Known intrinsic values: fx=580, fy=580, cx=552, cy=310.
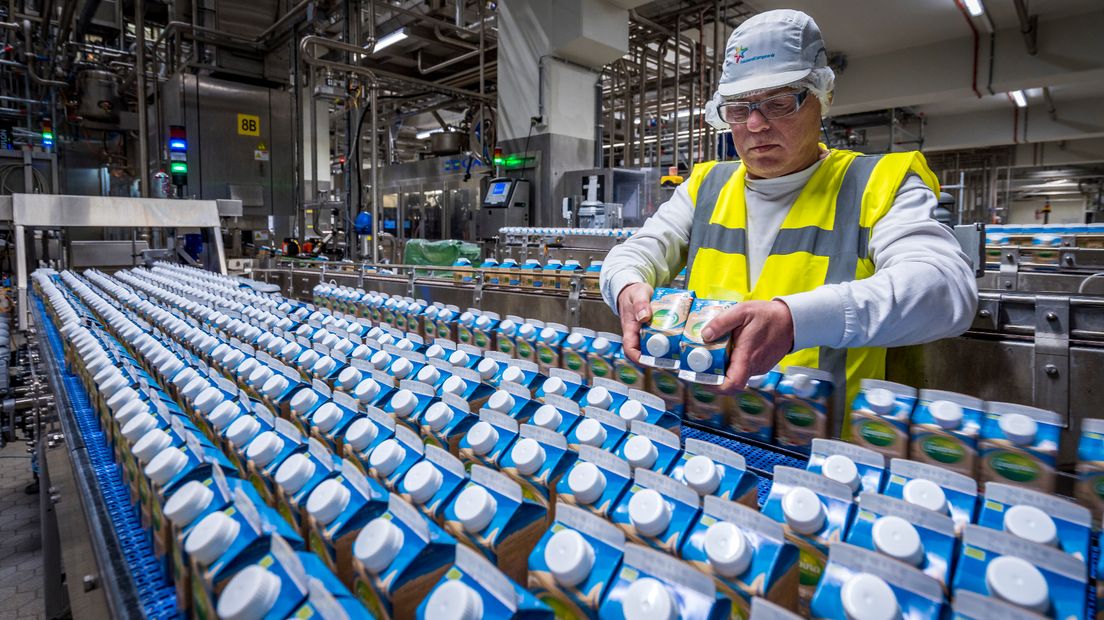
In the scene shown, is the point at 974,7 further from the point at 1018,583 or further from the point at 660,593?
the point at 660,593

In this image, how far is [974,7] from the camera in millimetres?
5887

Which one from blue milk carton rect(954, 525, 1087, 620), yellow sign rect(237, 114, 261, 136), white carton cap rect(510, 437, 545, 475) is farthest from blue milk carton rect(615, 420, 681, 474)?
yellow sign rect(237, 114, 261, 136)

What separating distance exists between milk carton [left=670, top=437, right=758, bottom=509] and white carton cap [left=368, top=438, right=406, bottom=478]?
1.19ft

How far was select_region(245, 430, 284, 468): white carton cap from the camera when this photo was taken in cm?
79

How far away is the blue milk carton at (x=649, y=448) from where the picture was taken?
0.75 metres

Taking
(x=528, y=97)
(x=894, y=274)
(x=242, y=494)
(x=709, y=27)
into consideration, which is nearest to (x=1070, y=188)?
(x=709, y=27)

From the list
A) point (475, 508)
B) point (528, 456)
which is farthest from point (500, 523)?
point (528, 456)

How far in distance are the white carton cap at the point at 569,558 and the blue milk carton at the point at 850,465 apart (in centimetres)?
33

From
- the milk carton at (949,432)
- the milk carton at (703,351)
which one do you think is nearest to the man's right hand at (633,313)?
the milk carton at (703,351)

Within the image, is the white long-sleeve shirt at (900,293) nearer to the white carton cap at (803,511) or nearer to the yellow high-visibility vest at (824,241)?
the yellow high-visibility vest at (824,241)

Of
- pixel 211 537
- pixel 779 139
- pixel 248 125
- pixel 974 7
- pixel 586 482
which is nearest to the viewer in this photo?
pixel 211 537

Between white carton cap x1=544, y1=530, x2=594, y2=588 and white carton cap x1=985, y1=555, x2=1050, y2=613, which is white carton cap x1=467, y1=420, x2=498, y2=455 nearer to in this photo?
white carton cap x1=544, y1=530, x2=594, y2=588

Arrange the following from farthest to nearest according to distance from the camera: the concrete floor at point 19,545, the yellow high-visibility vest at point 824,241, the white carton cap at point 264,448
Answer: the concrete floor at point 19,545
the yellow high-visibility vest at point 824,241
the white carton cap at point 264,448

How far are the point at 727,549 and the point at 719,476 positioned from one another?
17cm
